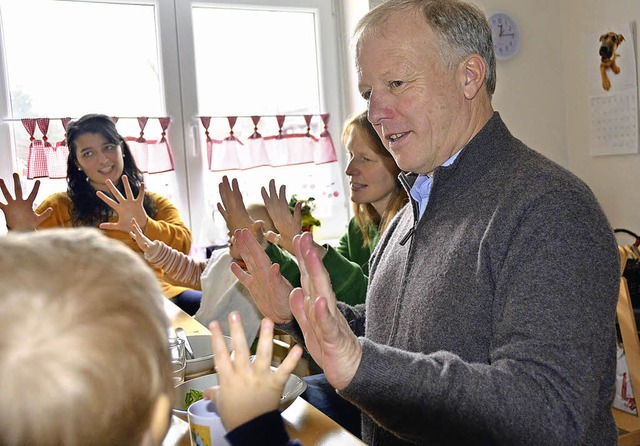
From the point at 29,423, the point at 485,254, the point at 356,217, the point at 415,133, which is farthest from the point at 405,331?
the point at 356,217

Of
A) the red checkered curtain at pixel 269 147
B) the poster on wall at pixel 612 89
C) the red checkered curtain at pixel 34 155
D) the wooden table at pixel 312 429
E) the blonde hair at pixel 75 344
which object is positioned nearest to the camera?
the blonde hair at pixel 75 344

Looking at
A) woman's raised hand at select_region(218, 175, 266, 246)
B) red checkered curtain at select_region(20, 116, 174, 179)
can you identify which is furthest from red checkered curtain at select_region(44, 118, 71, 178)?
woman's raised hand at select_region(218, 175, 266, 246)

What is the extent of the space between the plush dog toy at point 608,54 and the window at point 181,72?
148 cm

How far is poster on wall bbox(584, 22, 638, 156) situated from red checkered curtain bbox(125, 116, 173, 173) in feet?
7.51

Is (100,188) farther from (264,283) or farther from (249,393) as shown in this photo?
(249,393)

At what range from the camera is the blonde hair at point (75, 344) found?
0.50 meters

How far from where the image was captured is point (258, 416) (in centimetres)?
66

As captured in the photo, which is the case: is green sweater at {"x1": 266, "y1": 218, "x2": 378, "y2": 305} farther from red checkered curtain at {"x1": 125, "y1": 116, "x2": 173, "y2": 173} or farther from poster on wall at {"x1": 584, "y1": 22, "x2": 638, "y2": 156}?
poster on wall at {"x1": 584, "y1": 22, "x2": 638, "y2": 156}

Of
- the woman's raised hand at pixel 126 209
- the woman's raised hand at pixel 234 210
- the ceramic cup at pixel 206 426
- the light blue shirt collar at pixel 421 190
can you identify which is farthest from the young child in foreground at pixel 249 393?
the woman's raised hand at pixel 126 209

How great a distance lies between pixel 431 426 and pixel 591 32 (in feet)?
10.3

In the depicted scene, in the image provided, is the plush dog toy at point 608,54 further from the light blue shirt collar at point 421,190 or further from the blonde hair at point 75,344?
the blonde hair at point 75,344

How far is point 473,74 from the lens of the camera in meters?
1.22

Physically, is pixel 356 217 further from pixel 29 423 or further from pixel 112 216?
pixel 29 423

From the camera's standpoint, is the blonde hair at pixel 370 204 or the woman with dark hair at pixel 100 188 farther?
the woman with dark hair at pixel 100 188
